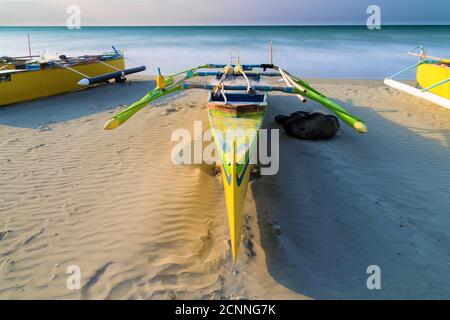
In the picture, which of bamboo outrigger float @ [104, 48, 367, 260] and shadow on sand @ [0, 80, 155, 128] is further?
shadow on sand @ [0, 80, 155, 128]

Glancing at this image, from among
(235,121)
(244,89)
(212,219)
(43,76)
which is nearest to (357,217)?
(212,219)

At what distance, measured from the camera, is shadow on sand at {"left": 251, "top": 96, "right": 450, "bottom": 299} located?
2.91 m

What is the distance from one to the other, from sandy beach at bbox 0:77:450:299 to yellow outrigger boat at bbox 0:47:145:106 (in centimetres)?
Answer: 244

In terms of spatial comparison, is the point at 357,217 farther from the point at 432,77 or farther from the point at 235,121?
the point at 432,77

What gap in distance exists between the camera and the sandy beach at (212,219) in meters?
2.87

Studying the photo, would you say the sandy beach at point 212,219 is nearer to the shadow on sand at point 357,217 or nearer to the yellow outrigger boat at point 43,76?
the shadow on sand at point 357,217

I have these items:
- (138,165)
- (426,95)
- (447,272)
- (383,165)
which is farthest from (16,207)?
(426,95)

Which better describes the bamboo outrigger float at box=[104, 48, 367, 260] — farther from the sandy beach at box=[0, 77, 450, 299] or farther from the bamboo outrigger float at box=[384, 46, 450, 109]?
the bamboo outrigger float at box=[384, 46, 450, 109]

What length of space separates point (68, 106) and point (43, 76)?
1498mm

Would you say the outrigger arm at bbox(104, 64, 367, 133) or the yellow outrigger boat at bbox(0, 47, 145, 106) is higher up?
the yellow outrigger boat at bbox(0, 47, 145, 106)

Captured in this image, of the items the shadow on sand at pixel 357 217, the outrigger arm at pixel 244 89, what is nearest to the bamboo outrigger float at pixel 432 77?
the shadow on sand at pixel 357 217

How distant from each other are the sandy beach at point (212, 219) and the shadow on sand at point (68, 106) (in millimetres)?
802

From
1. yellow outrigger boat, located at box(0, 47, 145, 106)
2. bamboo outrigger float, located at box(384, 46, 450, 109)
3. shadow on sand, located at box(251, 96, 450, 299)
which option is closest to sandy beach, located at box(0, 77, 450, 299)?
shadow on sand, located at box(251, 96, 450, 299)

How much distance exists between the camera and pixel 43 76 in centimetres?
917
